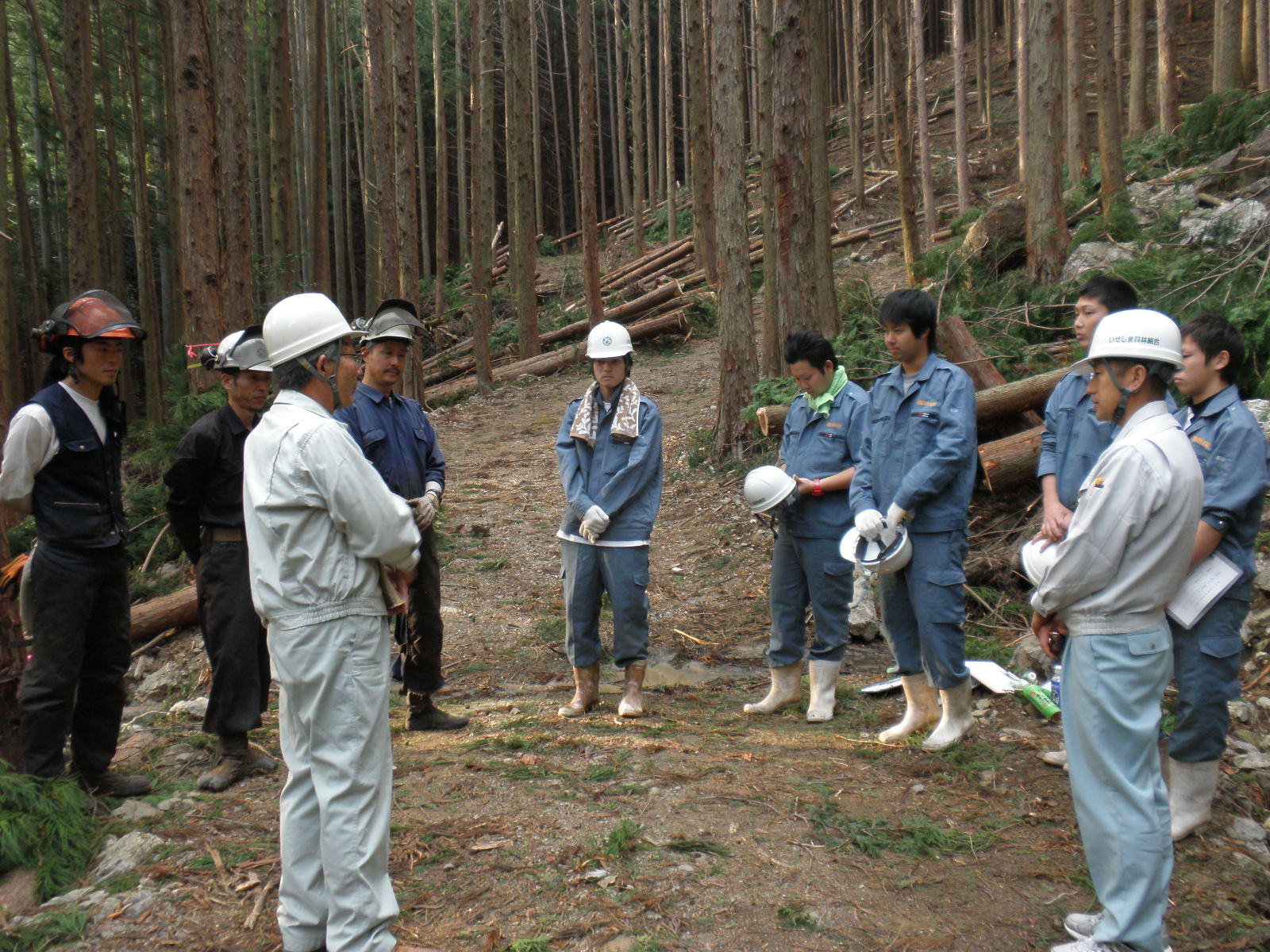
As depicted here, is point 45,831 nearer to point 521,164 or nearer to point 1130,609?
point 1130,609

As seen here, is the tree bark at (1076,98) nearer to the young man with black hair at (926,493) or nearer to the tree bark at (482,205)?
the tree bark at (482,205)

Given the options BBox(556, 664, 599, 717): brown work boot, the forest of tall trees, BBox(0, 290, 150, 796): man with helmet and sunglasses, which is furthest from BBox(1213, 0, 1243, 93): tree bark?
BBox(0, 290, 150, 796): man with helmet and sunglasses

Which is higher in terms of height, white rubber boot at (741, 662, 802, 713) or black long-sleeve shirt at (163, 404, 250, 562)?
black long-sleeve shirt at (163, 404, 250, 562)

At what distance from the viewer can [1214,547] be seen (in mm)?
3479

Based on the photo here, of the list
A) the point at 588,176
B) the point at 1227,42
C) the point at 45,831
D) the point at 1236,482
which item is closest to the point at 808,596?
the point at 1236,482

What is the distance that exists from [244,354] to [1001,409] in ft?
18.1

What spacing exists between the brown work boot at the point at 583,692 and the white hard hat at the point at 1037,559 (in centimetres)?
272

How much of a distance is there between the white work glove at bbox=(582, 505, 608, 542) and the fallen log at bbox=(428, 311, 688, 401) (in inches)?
483

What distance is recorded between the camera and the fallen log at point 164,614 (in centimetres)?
731

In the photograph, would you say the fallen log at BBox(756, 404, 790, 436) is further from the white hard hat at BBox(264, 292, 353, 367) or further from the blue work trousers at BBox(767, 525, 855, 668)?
the white hard hat at BBox(264, 292, 353, 367)

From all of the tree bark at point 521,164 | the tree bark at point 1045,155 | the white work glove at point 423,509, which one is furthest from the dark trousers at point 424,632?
the tree bark at point 521,164

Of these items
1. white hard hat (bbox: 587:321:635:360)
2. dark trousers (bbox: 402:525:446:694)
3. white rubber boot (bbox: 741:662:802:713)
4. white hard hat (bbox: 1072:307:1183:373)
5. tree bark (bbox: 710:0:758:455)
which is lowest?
white rubber boot (bbox: 741:662:802:713)

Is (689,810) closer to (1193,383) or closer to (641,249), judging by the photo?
(1193,383)

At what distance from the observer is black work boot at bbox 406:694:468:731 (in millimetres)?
5129
